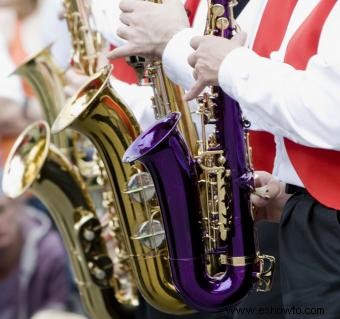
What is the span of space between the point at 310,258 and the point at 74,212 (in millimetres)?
2035

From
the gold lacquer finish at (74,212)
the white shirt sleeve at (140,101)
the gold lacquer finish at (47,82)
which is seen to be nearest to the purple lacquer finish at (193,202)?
the white shirt sleeve at (140,101)

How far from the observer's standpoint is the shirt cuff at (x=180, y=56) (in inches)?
163

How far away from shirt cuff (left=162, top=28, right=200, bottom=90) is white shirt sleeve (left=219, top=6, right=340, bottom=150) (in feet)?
1.12

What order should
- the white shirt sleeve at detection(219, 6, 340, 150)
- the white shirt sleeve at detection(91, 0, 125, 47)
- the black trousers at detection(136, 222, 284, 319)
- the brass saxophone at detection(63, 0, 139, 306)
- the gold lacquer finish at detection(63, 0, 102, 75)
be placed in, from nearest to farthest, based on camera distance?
the white shirt sleeve at detection(219, 6, 340, 150)
the black trousers at detection(136, 222, 284, 319)
the white shirt sleeve at detection(91, 0, 125, 47)
the brass saxophone at detection(63, 0, 139, 306)
the gold lacquer finish at detection(63, 0, 102, 75)

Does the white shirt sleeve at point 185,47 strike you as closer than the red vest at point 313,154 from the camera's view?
No

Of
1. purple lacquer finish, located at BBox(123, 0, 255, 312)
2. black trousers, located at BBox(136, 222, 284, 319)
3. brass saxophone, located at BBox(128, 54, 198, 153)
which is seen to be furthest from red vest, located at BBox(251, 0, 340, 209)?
brass saxophone, located at BBox(128, 54, 198, 153)

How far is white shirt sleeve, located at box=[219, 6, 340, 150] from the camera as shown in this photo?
3570 millimetres

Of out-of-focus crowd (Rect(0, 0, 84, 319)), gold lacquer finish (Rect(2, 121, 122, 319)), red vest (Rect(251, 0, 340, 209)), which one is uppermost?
red vest (Rect(251, 0, 340, 209))

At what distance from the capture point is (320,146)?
364 centimetres

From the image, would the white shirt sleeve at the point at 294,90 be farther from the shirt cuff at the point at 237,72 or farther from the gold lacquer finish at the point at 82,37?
the gold lacquer finish at the point at 82,37

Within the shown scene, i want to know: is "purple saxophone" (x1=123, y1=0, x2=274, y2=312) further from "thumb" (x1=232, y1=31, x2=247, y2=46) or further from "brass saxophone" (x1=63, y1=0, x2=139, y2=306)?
"brass saxophone" (x1=63, y1=0, x2=139, y2=306)

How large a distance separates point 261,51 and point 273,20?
11cm

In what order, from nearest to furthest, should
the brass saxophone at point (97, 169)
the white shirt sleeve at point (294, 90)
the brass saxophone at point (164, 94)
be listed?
the white shirt sleeve at point (294, 90) < the brass saxophone at point (164, 94) < the brass saxophone at point (97, 169)

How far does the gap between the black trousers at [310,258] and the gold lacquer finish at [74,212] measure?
1.84 metres
